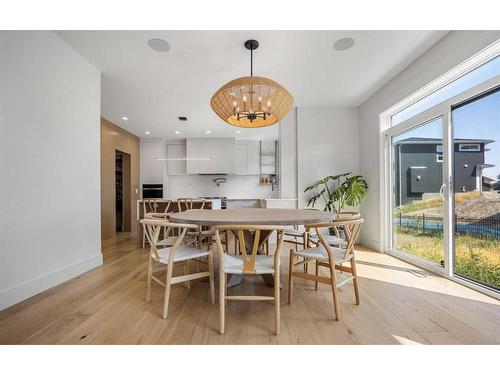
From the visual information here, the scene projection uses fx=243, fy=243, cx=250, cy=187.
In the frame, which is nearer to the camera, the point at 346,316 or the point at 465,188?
the point at 346,316

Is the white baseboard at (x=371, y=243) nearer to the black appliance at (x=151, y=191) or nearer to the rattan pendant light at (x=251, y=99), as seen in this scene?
the rattan pendant light at (x=251, y=99)

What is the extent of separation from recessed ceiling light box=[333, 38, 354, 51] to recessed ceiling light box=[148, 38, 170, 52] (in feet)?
5.96

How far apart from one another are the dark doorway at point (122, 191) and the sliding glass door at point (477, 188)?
A: 6373mm

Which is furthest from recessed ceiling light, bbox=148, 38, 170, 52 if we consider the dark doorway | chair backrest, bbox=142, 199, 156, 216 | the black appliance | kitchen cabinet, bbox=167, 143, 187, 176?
the black appliance

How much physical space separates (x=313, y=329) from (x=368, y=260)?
2.16m

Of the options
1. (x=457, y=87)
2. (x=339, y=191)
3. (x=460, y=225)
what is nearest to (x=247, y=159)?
(x=339, y=191)

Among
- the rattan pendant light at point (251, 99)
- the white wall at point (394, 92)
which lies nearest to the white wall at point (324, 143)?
the white wall at point (394, 92)

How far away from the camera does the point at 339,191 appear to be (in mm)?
4219

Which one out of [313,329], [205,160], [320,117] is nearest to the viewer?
[313,329]

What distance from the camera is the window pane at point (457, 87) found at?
2.21m
